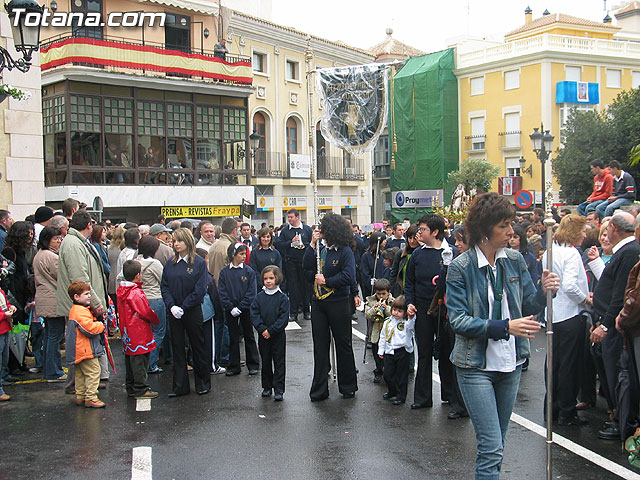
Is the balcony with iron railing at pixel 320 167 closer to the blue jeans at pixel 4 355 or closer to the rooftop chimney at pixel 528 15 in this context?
the rooftop chimney at pixel 528 15

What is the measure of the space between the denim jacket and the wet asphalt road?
1501 mm

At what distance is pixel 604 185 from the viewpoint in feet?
47.8

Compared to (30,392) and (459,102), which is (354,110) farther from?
(459,102)

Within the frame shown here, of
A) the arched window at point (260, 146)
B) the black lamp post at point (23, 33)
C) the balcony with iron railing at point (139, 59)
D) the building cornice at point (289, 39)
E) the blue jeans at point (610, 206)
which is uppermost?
the building cornice at point (289, 39)

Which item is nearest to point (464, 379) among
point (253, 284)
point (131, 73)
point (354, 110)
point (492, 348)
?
point (492, 348)

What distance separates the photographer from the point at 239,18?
113 feet

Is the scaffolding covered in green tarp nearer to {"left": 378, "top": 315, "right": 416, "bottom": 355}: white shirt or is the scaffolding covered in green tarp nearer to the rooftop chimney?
the rooftop chimney

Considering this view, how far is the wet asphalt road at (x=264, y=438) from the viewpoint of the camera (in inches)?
216

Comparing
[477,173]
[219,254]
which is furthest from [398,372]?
[477,173]

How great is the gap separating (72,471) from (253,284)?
12.6 feet

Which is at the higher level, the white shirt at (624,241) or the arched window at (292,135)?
the arched window at (292,135)

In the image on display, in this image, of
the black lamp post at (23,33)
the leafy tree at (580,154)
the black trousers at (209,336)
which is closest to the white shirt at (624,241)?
the black trousers at (209,336)

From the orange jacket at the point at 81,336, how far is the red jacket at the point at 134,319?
12.9 inches

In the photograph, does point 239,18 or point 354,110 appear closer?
point 354,110
